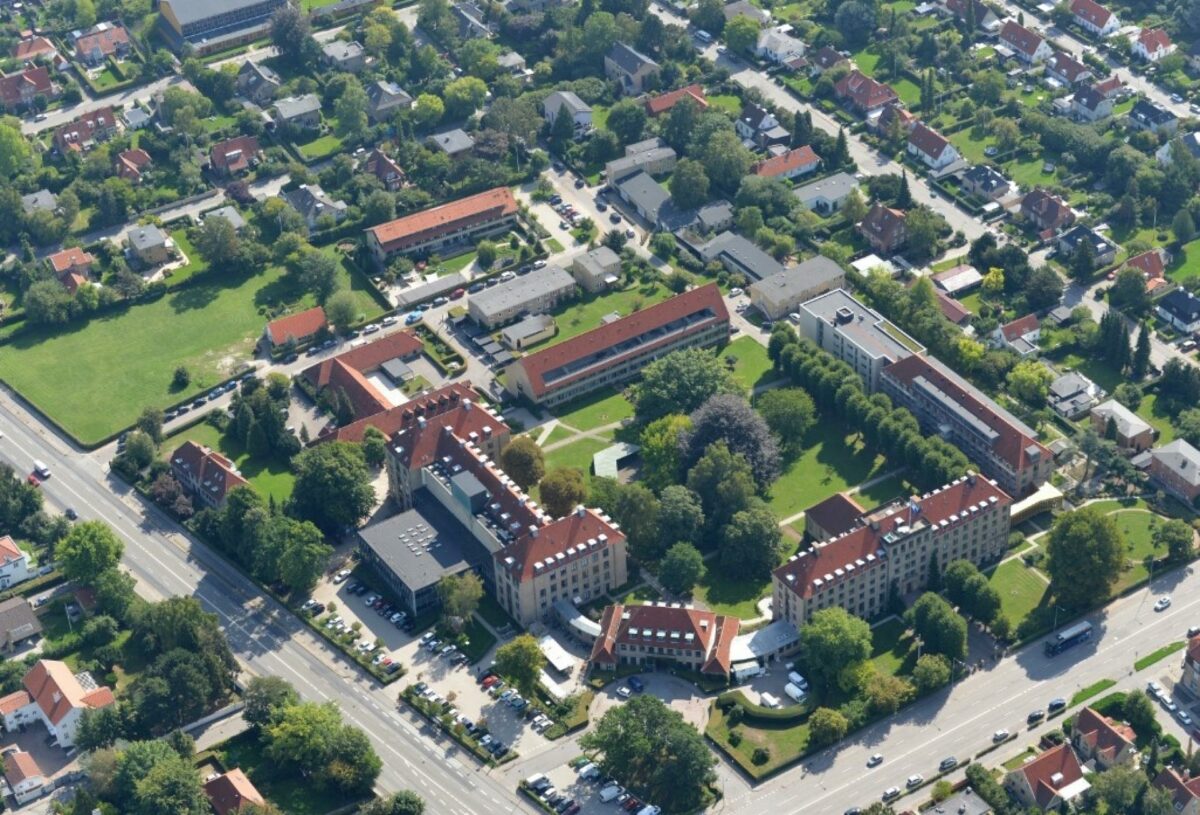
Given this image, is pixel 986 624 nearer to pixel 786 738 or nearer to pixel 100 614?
pixel 786 738

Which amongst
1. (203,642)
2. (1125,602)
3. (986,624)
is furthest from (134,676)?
(1125,602)

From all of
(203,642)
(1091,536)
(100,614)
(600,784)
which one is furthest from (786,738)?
(100,614)

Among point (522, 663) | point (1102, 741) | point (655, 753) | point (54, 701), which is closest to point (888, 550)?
point (1102, 741)

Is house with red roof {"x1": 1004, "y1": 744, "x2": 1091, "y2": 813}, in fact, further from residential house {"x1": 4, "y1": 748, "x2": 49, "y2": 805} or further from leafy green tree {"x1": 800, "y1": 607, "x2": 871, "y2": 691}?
residential house {"x1": 4, "y1": 748, "x2": 49, "y2": 805}

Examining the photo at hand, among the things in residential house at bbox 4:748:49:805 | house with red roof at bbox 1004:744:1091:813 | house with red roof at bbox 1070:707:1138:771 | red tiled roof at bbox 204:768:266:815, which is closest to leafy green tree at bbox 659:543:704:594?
house with red roof at bbox 1004:744:1091:813

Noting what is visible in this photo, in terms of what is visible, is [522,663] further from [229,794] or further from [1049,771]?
[1049,771]

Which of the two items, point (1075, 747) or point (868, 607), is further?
point (868, 607)
